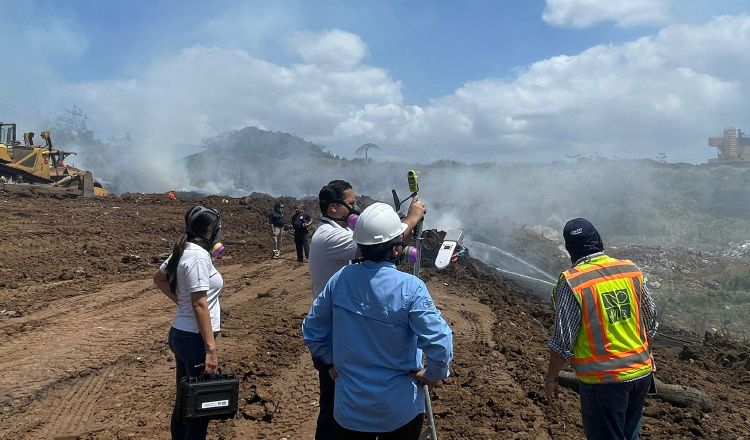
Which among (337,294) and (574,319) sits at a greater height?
(337,294)

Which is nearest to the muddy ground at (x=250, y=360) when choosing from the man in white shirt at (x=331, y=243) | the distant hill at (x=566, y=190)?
the man in white shirt at (x=331, y=243)

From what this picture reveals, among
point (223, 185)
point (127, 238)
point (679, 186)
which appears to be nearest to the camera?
point (127, 238)

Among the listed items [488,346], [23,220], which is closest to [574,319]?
[488,346]

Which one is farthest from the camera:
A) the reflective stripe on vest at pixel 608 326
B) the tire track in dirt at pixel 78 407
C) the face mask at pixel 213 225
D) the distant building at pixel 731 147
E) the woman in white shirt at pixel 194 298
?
the distant building at pixel 731 147

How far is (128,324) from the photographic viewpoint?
736 centimetres

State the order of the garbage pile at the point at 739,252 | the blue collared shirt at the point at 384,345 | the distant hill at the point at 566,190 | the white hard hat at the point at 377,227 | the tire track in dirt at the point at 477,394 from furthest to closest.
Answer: the distant hill at the point at 566,190, the garbage pile at the point at 739,252, the tire track in dirt at the point at 477,394, the white hard hat at the point at 377,227, the blue collared shirt at the point at 384,345

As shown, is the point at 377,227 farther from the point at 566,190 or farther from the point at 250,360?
the point at 566,190

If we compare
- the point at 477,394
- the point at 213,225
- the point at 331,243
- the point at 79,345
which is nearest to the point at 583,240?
the point at 331,243

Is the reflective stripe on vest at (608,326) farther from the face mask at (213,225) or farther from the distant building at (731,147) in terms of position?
the distant building at (731,147)

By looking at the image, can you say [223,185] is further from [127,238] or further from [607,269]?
[607,269]

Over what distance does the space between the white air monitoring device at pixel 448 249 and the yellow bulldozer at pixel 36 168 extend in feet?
68.9

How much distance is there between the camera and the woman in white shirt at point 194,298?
118 inches

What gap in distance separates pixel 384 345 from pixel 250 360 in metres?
4.01

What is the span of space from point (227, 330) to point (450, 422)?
139 inches
